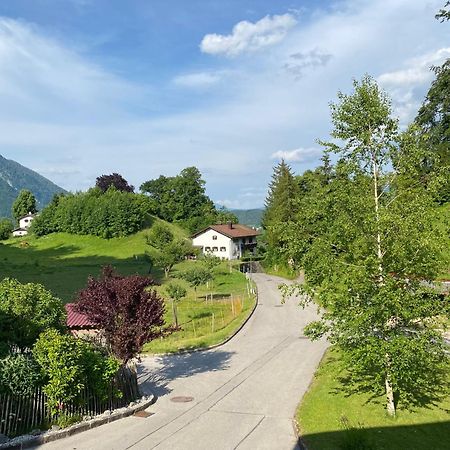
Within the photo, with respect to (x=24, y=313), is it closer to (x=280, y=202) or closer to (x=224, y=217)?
(x=280, y=202)

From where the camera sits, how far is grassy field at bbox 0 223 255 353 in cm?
3114

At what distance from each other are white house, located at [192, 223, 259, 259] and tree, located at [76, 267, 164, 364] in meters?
68.5

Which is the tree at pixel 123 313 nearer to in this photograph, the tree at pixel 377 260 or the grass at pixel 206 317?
the grass at pixel 206 317

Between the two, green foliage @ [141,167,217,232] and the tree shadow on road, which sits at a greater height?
green foliage @ [141,167,217,232]

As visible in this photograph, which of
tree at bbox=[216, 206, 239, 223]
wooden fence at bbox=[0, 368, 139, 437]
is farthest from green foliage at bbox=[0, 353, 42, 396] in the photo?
tree at bbox=[216, 206, 239, 223]

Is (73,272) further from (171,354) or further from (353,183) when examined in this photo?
(353,183)

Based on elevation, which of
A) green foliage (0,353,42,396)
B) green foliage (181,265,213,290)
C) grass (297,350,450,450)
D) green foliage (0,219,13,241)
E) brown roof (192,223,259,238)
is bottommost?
grass (297,350,450,450)

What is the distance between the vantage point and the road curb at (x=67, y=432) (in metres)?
12.3

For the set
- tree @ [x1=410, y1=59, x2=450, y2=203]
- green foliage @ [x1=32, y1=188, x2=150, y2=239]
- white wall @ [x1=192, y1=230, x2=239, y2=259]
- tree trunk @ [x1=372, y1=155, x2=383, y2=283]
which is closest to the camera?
tree trunk @ [x1=372, y1=155, x2=383, y2=283]

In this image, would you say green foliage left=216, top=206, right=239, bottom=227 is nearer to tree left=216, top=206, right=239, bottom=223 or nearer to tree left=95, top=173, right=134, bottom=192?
tree left=216, top=206, right=239, bottom=223

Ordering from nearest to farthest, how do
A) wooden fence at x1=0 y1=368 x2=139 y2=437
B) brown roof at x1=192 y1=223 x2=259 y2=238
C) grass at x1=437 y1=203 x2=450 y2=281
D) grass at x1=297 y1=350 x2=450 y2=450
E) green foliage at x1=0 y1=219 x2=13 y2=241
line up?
grass at x1=297 y1=350 x2=450 y2=450, wooden fence at x1=0 y1=368 x2=139 y2=437, grass at x1=437 y1=203 x2=450 y2=281, brown roof at x1=192 y1=223 x2=259 y2=238, green foliage at x1=0 y1=219 x2=13 y2=241

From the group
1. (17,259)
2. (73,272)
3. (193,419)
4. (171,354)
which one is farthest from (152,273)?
(193,419)

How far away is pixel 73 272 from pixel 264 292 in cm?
2563

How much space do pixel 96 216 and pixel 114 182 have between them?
34112mm
